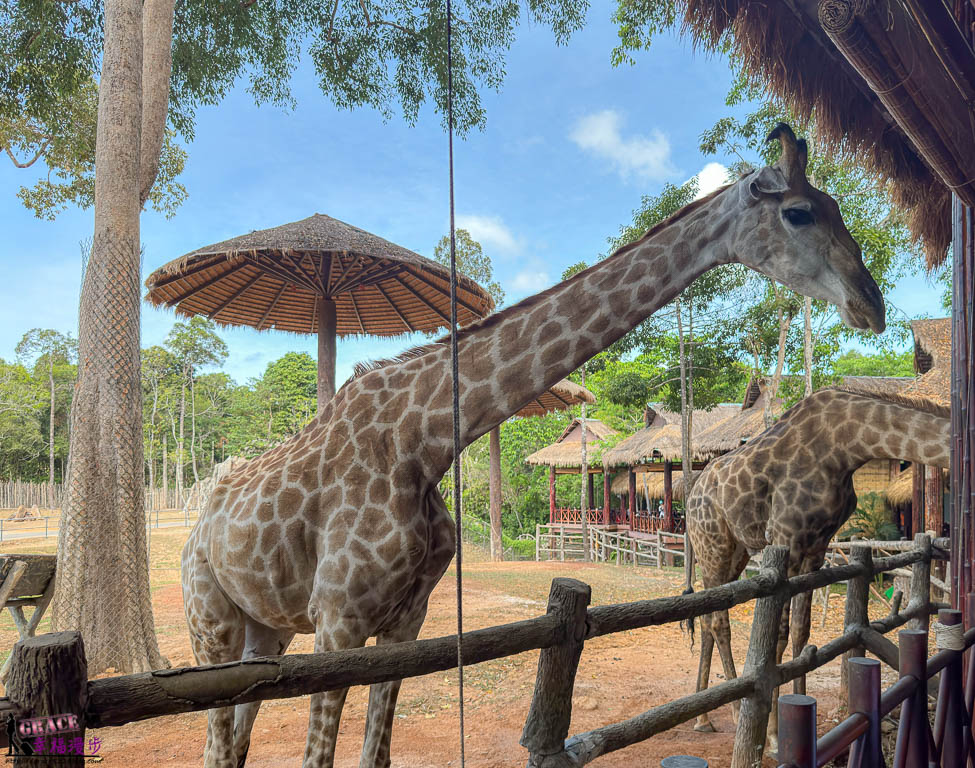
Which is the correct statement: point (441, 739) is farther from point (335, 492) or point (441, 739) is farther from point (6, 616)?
point (6, 616)

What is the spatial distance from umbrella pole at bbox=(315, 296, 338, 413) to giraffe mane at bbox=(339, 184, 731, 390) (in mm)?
4015

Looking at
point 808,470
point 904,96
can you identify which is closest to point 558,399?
point 808,470

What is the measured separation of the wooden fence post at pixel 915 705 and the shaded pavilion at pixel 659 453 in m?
12.2

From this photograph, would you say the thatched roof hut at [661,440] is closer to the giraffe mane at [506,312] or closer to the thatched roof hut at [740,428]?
the thatched roof hut at [740,428]

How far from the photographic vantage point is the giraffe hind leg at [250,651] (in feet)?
7.66

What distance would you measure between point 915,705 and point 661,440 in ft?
43.6

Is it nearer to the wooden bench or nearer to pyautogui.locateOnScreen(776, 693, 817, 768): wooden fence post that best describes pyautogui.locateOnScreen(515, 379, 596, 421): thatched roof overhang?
the wooden bench

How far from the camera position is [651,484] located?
1772cm

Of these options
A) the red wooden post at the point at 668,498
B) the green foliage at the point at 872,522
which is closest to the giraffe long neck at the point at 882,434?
the green foliage at the point at 872,522

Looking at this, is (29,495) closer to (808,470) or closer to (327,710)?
(327,710)

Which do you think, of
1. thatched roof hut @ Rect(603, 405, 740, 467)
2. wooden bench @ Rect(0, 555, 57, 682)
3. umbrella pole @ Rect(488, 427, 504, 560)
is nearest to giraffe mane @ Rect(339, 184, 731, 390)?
wooden bench @ Rect(0, 555, 57, 682)

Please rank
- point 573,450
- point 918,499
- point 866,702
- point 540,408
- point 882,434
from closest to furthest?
point 866,702, point 882,434, point 918,499, point 540,408, point 573,450

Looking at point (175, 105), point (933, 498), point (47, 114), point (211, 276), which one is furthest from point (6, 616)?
point (933, 498)

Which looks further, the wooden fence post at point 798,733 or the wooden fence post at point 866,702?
the wooden fence post at point 866,702
